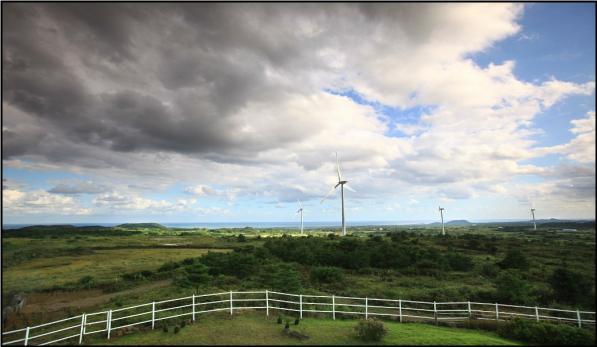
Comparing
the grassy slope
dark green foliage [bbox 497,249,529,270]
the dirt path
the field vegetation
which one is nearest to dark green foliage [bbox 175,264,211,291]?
the field vegetation

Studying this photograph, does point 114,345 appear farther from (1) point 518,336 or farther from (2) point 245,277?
(2) point 245,277

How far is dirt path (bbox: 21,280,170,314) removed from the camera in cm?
3488

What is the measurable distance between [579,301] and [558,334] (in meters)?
19.0

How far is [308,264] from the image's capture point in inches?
2237

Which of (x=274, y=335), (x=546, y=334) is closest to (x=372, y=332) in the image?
(x=274, y=335)

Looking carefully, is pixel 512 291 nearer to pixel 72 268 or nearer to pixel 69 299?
pixel 69 299

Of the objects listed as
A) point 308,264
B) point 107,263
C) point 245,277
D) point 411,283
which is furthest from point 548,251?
point 107,263

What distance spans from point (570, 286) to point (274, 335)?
106 feet

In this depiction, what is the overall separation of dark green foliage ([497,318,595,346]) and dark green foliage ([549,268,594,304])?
17791 millimetres

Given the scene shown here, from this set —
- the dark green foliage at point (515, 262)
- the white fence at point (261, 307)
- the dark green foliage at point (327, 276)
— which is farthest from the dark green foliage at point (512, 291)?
the dark green foliage at point (515, 262)

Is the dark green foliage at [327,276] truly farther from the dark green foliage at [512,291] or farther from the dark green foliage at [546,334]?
the dark green foliage at [546,334]

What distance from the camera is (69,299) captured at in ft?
128

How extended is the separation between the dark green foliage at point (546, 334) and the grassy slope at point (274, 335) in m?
0.89

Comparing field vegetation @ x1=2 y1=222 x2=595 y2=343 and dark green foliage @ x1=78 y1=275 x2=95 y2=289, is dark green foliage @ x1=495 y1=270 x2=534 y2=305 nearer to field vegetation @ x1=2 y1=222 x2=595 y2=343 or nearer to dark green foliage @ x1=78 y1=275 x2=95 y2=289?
field vegetation @ x1=2 y1=222 x2=595 y2=343
